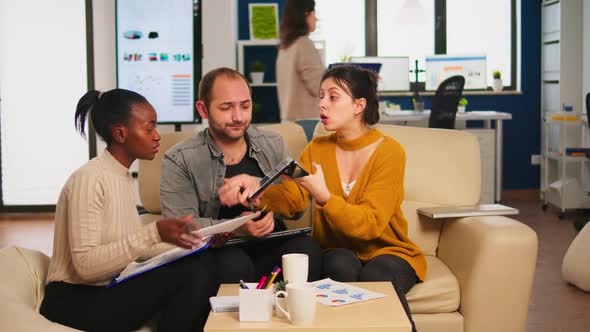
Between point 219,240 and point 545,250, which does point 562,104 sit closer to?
point 545,250

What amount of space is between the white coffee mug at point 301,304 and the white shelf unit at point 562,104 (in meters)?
4.97

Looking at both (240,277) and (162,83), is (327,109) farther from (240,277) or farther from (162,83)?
(162,83)

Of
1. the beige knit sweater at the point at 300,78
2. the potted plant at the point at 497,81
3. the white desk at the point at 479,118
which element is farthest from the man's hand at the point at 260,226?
Result: the potted plant at the point at 497,81

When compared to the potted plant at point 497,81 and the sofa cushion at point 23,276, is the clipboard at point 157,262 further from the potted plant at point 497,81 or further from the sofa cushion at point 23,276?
the potted plant at point 497,81

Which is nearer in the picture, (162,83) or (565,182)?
(162,83)

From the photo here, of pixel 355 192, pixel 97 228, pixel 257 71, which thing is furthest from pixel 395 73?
pixel 97 228

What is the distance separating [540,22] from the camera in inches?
300

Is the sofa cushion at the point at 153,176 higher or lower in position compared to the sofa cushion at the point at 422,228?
higher

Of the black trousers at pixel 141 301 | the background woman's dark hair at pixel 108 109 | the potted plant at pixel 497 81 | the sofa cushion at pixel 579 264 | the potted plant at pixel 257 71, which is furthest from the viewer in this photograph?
the potted plant at pixel 497 81

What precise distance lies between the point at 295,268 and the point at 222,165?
703 millimetres

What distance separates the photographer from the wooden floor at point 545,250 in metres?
3.50

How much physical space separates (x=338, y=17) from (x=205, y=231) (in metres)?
6.09

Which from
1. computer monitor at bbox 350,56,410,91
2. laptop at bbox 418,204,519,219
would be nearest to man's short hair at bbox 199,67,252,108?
laptop at bbox 418,204,519,219

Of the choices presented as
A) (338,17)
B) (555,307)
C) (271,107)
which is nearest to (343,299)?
(555,307)
